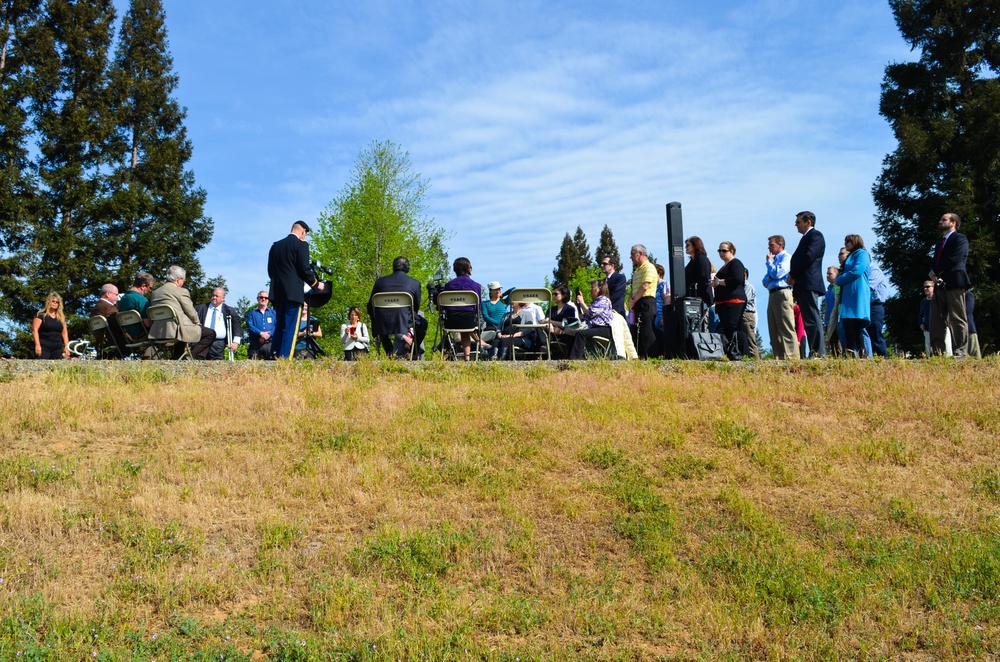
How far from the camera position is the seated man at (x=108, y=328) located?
1306 centimetres

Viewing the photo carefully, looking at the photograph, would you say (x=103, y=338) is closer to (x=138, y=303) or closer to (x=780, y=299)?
(x=138, y=303)

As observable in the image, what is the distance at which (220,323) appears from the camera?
50.7 ft

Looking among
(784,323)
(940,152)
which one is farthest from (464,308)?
(940,152)

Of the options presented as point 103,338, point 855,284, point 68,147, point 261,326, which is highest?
point 68,147

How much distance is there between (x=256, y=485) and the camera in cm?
712

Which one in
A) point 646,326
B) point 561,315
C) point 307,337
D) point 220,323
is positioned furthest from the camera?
point 220,323

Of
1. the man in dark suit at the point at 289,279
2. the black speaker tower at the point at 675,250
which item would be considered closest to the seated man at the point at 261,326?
the man in dark suit at the point at 289,279

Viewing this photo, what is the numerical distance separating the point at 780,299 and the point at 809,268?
72 cm

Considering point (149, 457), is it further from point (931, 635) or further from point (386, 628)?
point (931, 635)

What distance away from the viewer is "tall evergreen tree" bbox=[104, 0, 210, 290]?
3316cm

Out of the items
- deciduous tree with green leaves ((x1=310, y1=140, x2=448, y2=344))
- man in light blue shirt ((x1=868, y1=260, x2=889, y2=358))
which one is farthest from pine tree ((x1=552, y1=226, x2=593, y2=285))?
man in light blue shirt ((x1=868, y1=260, x2=889, y2=358))

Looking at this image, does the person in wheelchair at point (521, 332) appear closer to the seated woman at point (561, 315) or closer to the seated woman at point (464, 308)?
the seated woman at point (561, 315)

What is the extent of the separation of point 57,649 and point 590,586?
3329 millimetres

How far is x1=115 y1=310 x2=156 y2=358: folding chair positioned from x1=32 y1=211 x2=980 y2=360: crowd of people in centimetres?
3
